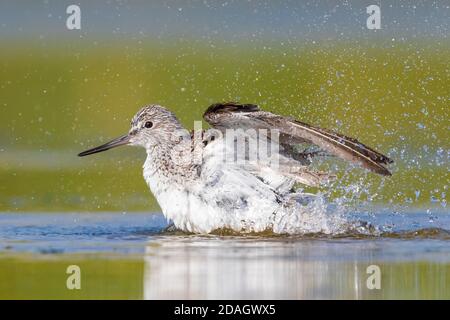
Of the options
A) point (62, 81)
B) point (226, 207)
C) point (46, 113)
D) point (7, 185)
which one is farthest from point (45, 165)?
point (226, 207)

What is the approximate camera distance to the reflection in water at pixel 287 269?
300 inches

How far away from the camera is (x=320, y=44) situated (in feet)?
57.2

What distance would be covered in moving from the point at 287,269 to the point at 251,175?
2025 mm

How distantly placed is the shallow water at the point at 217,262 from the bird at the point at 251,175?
7.5 inches

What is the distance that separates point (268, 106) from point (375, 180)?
113 inches

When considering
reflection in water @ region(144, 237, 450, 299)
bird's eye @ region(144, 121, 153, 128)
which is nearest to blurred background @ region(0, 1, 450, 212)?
bird's eye @ region(144, 121, 153, 128)

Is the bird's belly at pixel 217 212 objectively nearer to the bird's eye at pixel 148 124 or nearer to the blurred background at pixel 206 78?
the bird's eye at pixel 148 124

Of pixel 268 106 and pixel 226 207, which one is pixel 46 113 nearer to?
pixel 268 106

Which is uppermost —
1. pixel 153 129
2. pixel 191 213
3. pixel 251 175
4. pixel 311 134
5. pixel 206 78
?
pixel 206 78

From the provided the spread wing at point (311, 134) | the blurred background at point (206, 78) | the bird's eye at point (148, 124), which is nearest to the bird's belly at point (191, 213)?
the spread wing at point (311, 134)

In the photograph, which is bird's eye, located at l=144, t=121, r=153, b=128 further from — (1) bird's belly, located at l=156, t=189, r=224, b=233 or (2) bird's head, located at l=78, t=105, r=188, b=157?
(1) bird's belly, located at l=156, t=189, r=224, b=233

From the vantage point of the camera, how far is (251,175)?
10.2 meters

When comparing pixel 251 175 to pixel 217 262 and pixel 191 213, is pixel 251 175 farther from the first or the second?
pixel 217 262

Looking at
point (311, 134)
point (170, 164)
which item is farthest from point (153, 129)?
point (311, 134)
